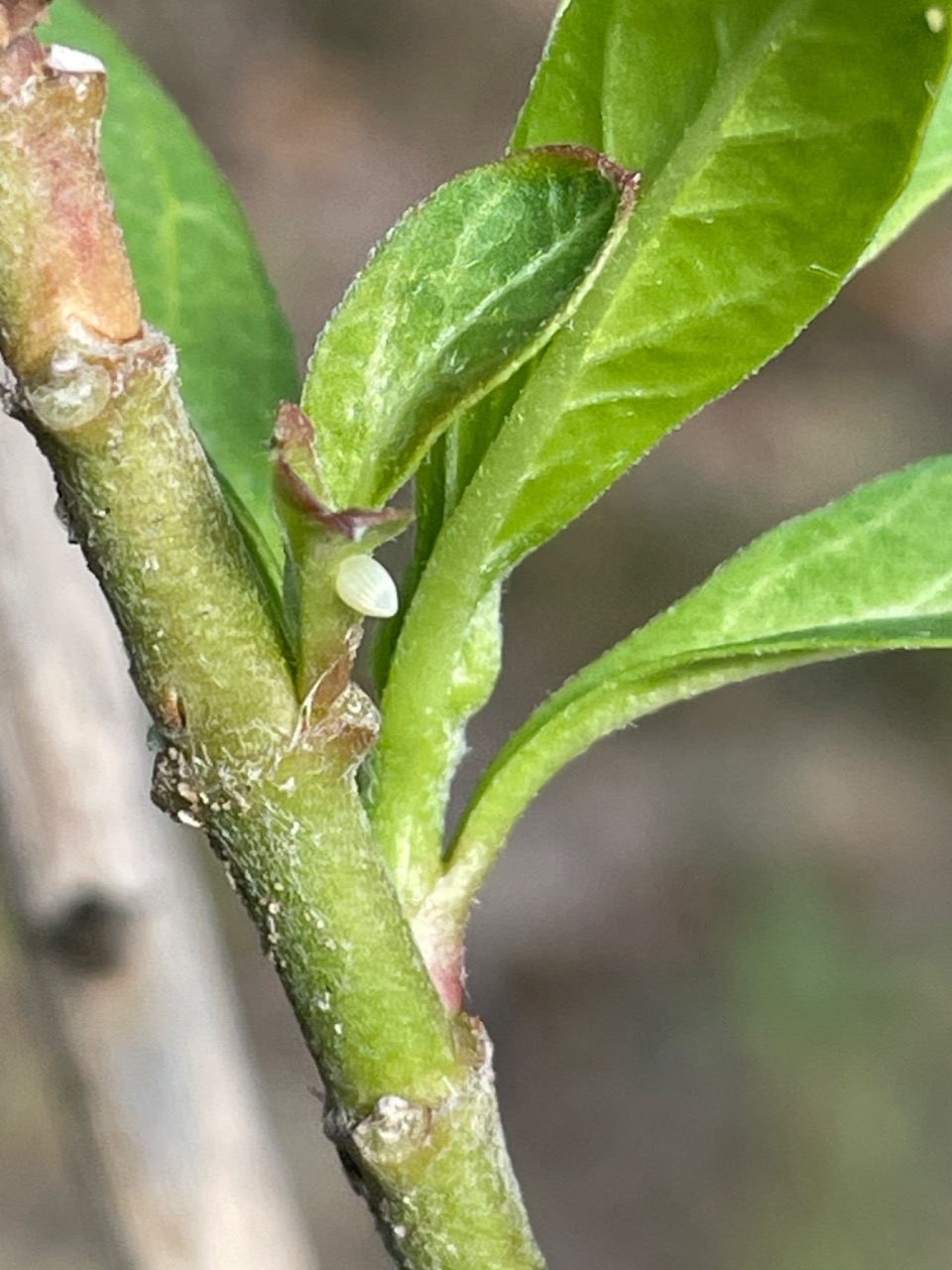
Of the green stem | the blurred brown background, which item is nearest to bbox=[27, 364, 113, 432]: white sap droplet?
the green stem

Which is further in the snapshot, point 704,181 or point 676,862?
point 676,862

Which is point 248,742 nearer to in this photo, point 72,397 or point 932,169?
point 72,397

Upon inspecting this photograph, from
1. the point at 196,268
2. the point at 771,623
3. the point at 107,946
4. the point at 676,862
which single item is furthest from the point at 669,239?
the point at 676,862

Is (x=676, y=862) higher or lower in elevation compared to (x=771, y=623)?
lower

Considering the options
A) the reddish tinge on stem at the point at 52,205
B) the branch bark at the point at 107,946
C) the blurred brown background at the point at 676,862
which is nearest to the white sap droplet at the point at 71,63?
the reddish tinge on stem at the point at 52,205

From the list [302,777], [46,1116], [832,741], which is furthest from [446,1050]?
[832,741]

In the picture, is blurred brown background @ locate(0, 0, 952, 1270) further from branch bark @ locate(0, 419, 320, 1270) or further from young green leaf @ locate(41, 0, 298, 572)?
young green leaf @ locate(41, 0, 298, 572)

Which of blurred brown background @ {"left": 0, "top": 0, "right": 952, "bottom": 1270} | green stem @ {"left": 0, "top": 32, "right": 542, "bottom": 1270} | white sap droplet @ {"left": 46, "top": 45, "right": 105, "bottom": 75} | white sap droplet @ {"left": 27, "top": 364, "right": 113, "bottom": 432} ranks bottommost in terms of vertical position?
blurred brown background @ {"left": 0, "top": 0, "right": 952, "bottom": 1270}

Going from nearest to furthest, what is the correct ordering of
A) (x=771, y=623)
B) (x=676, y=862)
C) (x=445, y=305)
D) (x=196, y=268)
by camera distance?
(x=445, y=305) < (x=771, y=623) < (x=196, y=268) < (x=676, y=862)
